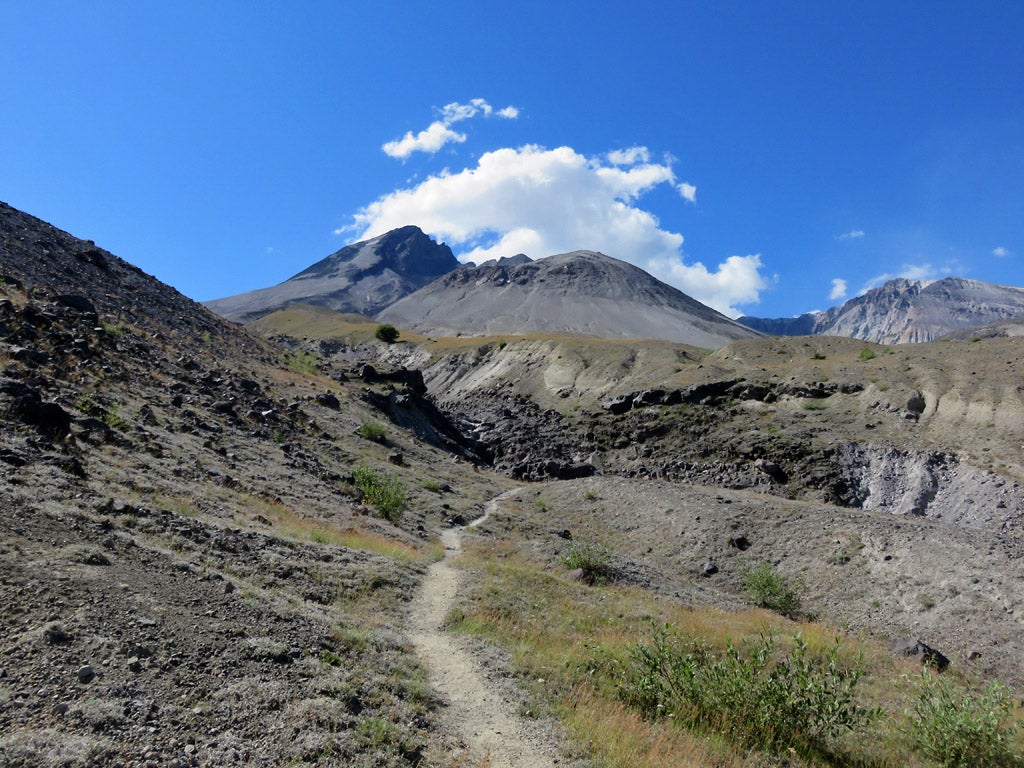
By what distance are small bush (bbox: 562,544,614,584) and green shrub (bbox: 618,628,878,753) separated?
31.1 feet

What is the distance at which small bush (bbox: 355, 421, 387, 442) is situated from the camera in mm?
35375

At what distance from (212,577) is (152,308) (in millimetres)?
37351

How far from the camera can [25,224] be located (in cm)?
3947

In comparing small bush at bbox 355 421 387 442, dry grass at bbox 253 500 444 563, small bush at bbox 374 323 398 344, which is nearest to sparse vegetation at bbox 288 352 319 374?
small bush at bbox 355 421 387 442

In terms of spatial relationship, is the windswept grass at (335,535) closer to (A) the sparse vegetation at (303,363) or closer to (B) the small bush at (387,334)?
(A) the sparse vegetation at (303,363)

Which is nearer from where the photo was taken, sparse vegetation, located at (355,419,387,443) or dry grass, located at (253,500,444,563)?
dry grass, located at (253,500,444,563)

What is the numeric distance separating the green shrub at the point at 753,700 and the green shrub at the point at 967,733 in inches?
30.9

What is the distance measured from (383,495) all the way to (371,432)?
13.8 metres

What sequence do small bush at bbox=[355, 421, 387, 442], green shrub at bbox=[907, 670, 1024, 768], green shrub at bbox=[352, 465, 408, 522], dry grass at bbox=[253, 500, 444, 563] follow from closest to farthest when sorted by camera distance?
green shrub at bbox=[907, 670, 1024, 768], dry grass at bbox=[253, 500, 444, 563], green shrub at bbox=[352, 465, 408, 522], small bush at bbox=[355, 421, 387, 442]

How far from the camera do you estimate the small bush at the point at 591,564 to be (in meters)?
18.6

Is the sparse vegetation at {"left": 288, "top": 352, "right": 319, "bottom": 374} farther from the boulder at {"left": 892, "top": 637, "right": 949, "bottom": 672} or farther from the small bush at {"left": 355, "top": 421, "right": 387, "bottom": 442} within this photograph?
the boulder at {"left": 892, "top": 637, "right": 949, "bottom": 672}

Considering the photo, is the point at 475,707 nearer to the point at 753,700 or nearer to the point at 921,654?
the point at 753,700

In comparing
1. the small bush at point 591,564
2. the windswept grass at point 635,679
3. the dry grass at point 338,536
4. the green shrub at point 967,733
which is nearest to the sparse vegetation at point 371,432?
the dry grass at point 338,536

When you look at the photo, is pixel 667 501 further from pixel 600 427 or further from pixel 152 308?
pixel 152 308
